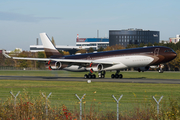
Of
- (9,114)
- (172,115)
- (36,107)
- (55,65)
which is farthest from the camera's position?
(55,65)

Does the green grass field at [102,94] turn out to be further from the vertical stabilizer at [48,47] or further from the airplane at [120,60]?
the vertical stabilizer at [48,47]

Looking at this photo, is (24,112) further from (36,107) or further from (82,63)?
(82,63)

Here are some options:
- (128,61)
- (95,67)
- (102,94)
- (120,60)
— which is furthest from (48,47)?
(102,94)

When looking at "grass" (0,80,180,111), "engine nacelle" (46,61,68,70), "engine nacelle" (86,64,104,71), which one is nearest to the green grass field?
"grass" (0,80,180,111)

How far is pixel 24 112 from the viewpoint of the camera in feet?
54.2

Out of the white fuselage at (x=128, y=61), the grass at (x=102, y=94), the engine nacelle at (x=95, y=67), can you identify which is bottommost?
the grass at (x=102, y=94)

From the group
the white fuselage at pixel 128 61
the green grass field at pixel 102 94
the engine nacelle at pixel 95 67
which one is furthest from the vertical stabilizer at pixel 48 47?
the green grass field at pixel 102 94

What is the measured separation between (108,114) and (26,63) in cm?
15770

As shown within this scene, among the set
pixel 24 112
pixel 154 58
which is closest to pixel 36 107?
pixel 24 112

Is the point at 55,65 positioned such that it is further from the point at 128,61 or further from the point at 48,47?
the point at 128,61

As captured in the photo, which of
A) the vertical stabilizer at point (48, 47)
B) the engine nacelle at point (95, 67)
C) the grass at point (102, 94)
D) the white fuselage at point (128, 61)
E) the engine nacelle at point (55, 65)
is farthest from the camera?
the vertical stabilizer at point (48, 47)

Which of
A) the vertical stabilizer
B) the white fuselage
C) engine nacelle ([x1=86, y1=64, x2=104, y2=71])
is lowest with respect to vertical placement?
engine nacelle ([x1=86, y1=64, x2=104, y2=71])

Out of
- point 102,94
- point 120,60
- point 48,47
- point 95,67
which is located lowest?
point 102,94

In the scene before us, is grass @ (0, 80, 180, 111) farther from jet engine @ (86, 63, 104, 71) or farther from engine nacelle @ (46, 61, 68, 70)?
engine nacelle @ (46, 61, 68, 70)
